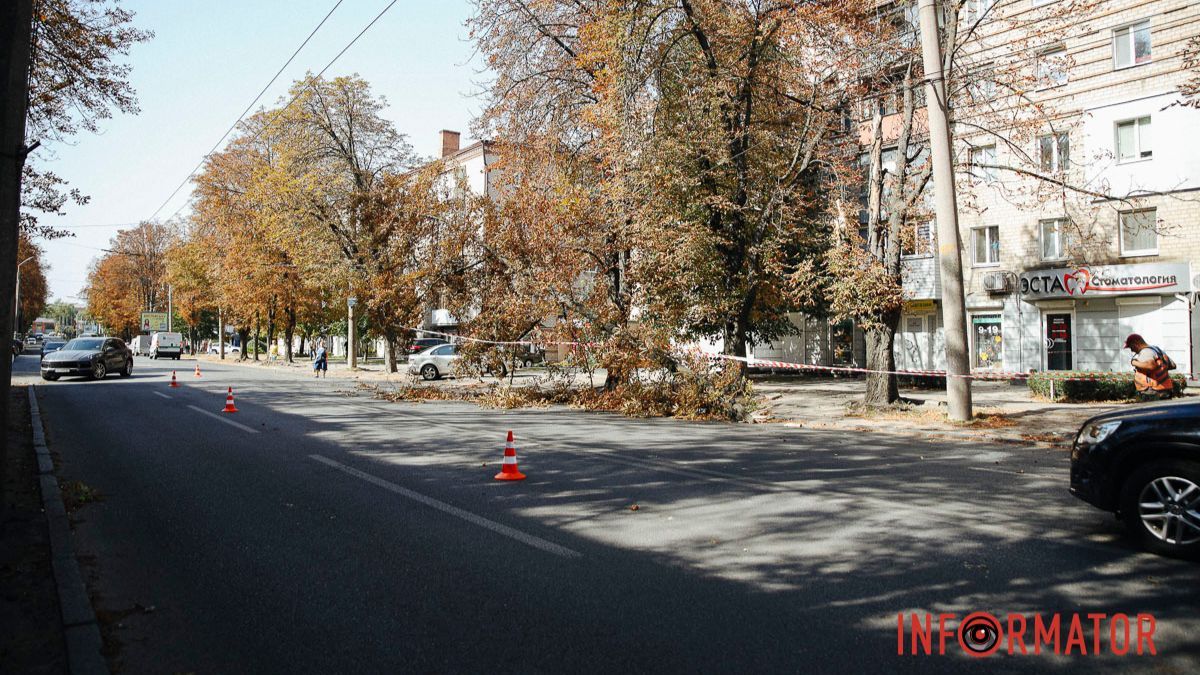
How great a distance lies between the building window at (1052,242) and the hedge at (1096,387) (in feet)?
32.1

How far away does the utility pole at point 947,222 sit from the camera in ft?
43.3

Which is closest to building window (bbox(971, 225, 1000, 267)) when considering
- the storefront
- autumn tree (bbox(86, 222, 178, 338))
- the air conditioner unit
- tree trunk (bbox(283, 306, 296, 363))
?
the air conditioner unit

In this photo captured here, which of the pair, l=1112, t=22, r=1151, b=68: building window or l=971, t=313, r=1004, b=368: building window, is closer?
l=1112, t=22, r=1151, b=68: building window

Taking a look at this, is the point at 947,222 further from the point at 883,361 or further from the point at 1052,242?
the point at 1052,242

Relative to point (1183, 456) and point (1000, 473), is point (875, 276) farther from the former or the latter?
point (1183, 456)

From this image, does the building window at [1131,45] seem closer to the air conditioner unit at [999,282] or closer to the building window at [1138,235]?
the building window at [1138,235]

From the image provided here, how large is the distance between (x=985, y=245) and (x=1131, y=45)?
309 inches

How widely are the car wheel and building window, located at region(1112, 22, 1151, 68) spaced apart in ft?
80.6

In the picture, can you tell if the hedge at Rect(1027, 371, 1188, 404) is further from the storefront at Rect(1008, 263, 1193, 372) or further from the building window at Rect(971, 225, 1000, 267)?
the building window at Rect(971, 225, 1000, 267)

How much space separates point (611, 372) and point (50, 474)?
11.6 meters

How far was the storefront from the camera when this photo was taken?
2259 cm

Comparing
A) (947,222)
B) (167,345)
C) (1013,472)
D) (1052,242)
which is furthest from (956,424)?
(167,345)

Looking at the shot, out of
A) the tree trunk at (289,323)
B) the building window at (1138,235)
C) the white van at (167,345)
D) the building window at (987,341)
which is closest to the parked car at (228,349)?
the white van at (167,345)

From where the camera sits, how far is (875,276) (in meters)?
14.8
